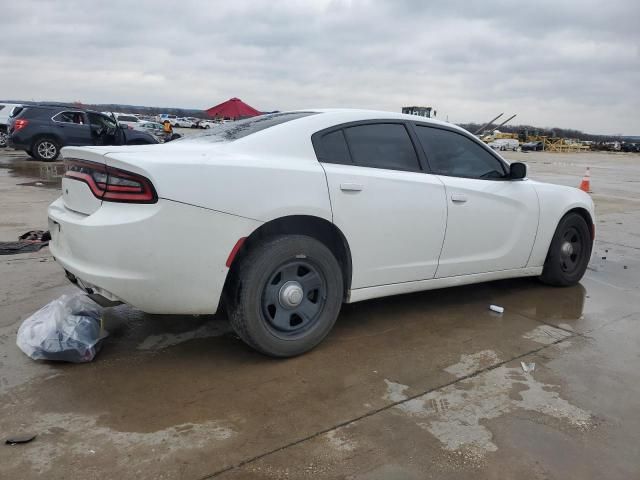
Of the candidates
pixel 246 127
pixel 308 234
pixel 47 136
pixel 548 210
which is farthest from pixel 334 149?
pixel 47 136

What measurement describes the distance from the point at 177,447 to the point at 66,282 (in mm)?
2717

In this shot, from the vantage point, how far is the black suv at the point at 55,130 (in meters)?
15.3

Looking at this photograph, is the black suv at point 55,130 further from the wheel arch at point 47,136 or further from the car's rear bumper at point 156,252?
the car's rear bumper at point 156,252

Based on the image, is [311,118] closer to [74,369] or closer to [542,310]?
[74,369]

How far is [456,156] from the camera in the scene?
416 centimetres

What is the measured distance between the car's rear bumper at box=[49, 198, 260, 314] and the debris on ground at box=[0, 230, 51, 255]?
9.77 feet

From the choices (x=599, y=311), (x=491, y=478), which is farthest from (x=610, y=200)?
(x=491, y=478)

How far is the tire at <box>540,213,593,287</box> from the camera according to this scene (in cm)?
492

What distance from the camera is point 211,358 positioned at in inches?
131

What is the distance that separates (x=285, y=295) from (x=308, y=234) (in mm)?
424

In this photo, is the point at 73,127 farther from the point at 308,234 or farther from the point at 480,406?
the point at 480,406

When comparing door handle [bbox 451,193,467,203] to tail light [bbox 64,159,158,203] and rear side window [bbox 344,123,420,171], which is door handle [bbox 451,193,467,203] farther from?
tail light [bbox 64,159,158,203]

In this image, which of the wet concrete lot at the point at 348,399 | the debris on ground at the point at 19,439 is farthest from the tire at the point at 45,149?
the debris on ground at the point at 19,439

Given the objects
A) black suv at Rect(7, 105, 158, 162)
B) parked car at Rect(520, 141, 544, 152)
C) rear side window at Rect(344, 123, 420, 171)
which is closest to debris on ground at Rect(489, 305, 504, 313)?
rear side window at Rect(344, 123, 420, 171)
